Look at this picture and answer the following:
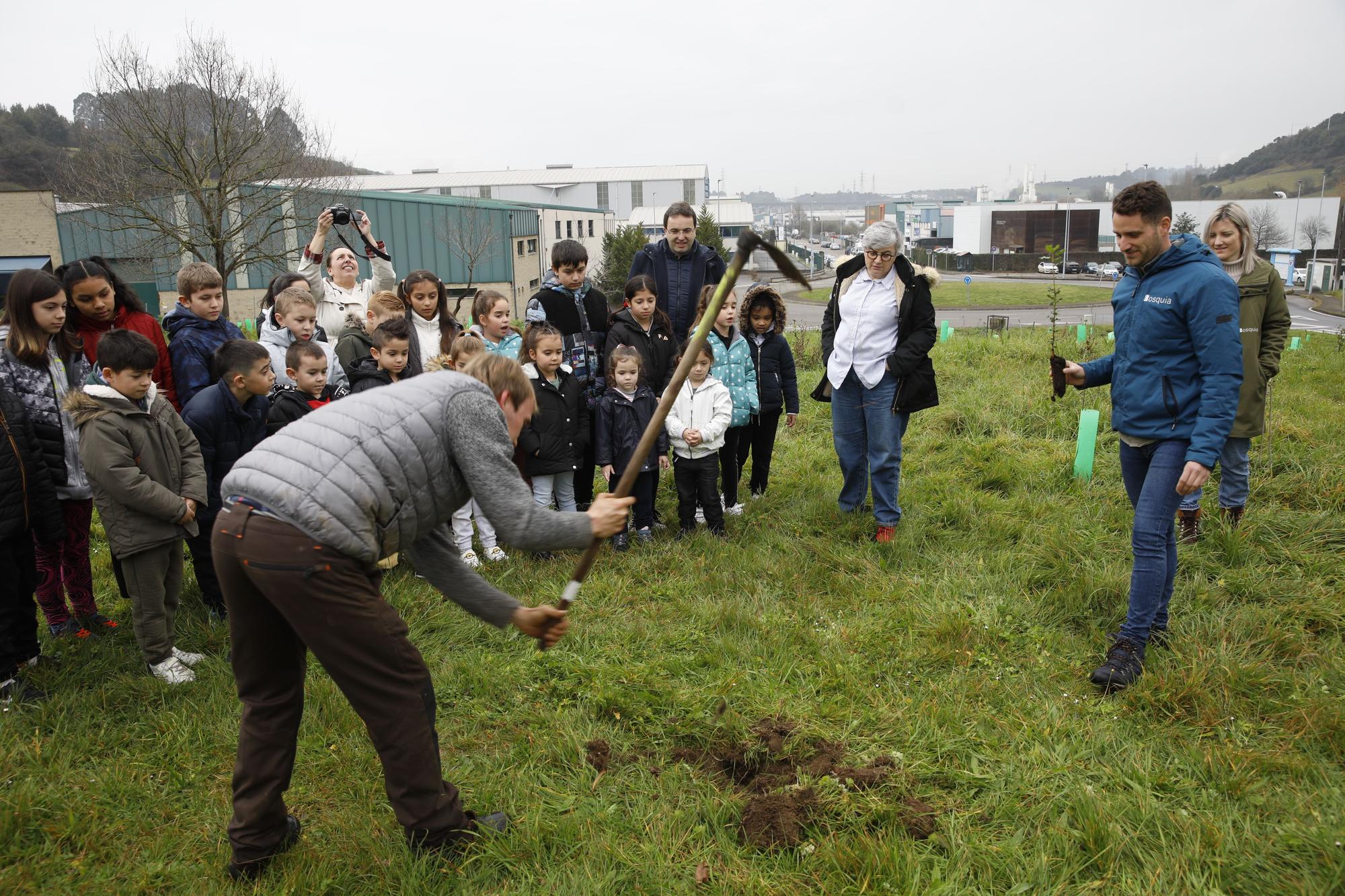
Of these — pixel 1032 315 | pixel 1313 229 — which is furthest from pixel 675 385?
pixel 1313 229

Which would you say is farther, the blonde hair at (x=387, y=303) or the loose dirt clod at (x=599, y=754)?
the blonde hair at (x=387, y=303)

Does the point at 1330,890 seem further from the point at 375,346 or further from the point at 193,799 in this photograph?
the point at 375,346

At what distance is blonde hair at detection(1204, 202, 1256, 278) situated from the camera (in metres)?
5.54

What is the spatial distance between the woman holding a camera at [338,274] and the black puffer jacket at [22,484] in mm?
2239

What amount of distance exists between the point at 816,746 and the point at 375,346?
12.1ft

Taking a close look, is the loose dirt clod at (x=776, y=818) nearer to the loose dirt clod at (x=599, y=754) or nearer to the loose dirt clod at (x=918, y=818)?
the loose dirt clod at (x=918, y=818)

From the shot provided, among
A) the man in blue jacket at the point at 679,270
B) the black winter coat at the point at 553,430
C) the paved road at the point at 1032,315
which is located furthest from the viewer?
the paved road at the point at 1032,315

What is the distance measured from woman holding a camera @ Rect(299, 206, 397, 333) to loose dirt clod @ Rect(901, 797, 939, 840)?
5.06 metres

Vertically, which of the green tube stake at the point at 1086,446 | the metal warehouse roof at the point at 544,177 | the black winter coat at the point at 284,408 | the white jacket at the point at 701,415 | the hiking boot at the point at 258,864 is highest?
the metal warehouse roof at the point at 544,177

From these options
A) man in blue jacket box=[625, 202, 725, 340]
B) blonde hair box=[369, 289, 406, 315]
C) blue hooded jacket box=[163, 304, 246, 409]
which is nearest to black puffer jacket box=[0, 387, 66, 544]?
blue hooded jacket box=[163, 304, 246, 409]

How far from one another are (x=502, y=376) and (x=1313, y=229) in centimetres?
7971

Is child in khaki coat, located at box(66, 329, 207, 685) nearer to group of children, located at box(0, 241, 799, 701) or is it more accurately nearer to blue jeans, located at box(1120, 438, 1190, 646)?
group of children, located at box(0, 241, 799, 701)

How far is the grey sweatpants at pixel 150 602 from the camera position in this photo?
13.8ft

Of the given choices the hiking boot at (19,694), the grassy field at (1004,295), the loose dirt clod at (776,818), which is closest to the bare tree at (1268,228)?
the grassy field at (1004,295)
